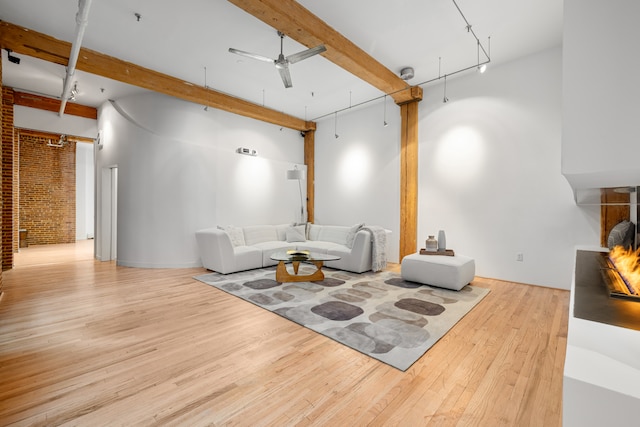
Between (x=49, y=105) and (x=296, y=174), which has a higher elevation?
(x=49, y=105)

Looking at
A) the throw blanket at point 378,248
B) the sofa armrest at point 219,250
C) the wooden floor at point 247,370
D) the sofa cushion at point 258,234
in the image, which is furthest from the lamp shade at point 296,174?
the wooden floor at point 247,370

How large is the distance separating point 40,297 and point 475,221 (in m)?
6.18

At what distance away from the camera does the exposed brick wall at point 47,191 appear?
8.07m

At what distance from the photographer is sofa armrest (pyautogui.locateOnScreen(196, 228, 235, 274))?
15.6 feet

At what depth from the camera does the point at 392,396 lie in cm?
172

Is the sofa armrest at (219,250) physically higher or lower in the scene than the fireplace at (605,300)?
lower

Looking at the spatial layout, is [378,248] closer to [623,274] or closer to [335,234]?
[335,234]

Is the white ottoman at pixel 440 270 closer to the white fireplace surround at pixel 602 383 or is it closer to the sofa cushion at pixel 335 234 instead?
the sofa cushion at pixel 335 234

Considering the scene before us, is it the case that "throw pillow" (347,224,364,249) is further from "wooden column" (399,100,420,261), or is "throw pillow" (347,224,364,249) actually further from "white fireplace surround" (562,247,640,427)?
"white fireplace surround" (562,247,640,427)

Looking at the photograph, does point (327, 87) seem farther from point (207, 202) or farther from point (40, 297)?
point (40, 297)

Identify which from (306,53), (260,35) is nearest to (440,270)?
(306,53)

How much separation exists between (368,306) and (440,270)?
1.31 meters

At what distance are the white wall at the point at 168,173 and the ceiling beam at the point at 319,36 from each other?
3.09 metres

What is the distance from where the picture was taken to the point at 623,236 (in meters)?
2.59
